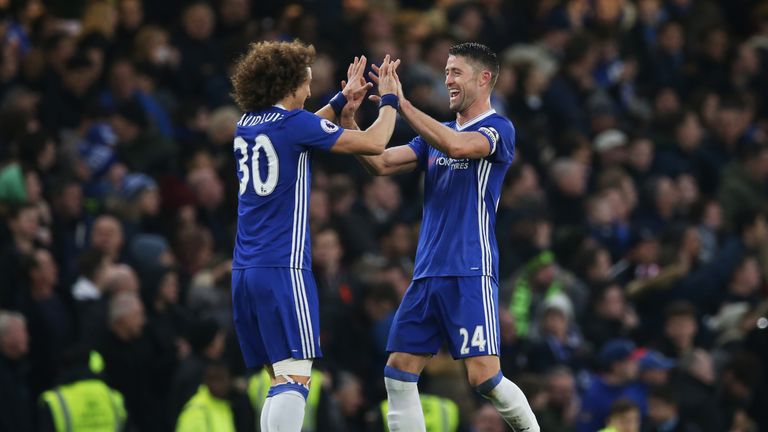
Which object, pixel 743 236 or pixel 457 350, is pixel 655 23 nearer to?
pixel 743 236

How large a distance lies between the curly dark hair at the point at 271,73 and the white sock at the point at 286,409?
171 centimetres

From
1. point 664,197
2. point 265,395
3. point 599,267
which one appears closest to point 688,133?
point 664,197

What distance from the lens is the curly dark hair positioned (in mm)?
9195

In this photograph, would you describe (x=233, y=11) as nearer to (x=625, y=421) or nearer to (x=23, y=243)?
(x=23, y=243)

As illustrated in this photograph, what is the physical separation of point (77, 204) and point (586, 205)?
6244 mm

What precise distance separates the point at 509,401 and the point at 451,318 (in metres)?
0.63

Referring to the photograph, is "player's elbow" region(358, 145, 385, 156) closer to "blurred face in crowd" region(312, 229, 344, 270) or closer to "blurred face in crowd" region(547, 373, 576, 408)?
"blurred face in crowd" region(312, 229, 344, 270)

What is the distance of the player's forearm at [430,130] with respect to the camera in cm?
929

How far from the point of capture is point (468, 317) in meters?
9.44

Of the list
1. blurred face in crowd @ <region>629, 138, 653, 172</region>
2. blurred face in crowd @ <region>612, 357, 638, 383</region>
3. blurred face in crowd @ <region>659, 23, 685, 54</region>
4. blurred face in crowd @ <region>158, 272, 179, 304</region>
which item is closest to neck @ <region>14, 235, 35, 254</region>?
blurred face in crowd @ <region>158, 272, 179, 304</region>

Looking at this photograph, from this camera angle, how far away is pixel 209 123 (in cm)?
1609

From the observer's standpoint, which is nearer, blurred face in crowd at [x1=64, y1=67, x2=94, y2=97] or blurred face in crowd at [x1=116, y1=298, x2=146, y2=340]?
blurred face in crowd at [x1=116, y1=298, x2=146, y2=340]

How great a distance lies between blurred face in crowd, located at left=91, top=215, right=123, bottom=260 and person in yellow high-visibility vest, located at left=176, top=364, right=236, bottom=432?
6.57ft

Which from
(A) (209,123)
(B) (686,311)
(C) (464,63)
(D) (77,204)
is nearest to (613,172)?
(B) (686,311)
